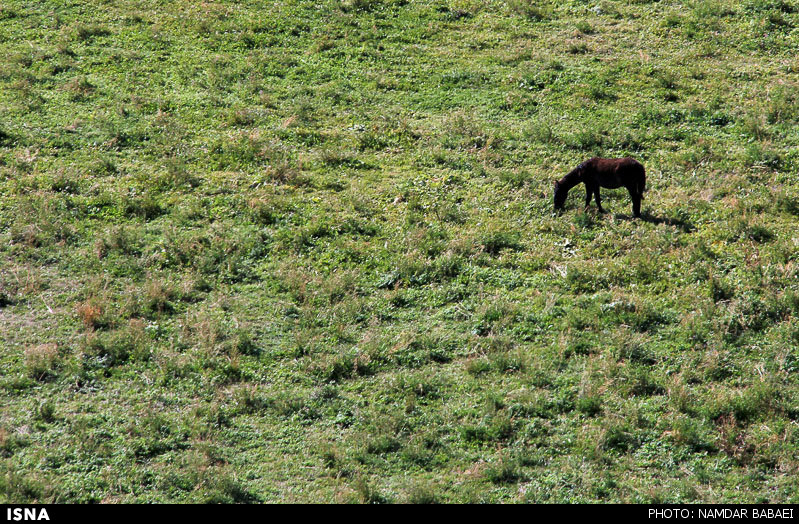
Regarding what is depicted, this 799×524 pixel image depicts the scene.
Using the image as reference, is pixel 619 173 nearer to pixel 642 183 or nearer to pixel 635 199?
pixel 642 183

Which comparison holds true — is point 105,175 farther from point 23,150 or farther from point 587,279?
point 587,279

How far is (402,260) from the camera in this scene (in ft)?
49.0

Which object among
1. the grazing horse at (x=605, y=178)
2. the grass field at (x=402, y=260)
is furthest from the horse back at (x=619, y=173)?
the grass field at (x=402, y=260)

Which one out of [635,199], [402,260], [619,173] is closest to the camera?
[402,260]

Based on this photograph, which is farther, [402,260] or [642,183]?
[642,183]

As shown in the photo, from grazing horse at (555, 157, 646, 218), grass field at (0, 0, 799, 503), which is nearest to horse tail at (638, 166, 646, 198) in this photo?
grazing horse at (555, 157, 646, 218)

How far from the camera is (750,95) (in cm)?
1986

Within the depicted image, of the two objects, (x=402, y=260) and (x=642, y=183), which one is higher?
(x=642, y=183)

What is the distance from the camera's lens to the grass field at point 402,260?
35.1 feet

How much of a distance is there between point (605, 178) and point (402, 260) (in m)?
4.38

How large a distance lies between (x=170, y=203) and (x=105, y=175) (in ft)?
7.61

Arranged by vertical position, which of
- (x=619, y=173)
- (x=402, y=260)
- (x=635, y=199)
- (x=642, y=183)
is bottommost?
(x=402, y=260)

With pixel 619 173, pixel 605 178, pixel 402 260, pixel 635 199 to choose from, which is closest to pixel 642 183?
pixel 635 199
